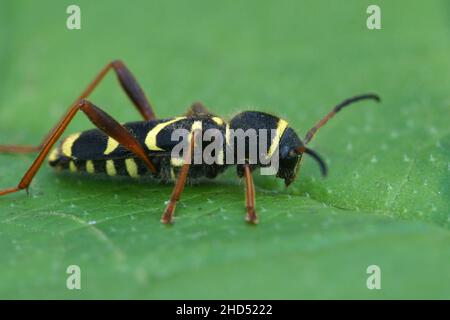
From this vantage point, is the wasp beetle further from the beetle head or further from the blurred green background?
the blurred green background

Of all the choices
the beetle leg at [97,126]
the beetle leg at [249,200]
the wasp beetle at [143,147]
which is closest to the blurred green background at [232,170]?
the beetle leg at [249,200]

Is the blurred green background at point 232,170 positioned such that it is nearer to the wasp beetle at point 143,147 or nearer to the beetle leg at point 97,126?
the wasp beetle at point 143,147

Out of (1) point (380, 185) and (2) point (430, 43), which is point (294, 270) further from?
(2) point (430, 43)

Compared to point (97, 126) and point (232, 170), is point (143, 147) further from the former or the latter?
point (232, 170)

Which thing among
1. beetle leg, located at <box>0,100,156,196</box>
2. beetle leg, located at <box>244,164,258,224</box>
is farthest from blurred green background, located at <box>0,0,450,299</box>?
beetle leg, located at <box>0,100,156,196</box>
